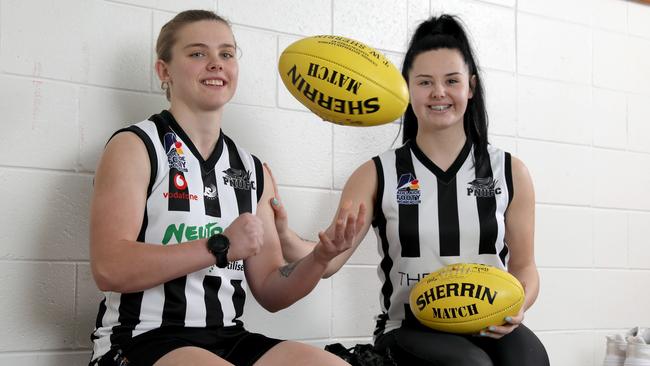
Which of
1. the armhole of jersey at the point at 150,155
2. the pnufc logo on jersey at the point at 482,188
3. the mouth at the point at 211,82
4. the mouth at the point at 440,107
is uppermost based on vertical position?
the mouth at the point at 211,82

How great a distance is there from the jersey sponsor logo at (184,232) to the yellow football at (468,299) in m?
0.55

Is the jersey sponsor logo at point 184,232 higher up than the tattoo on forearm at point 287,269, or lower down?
higher up

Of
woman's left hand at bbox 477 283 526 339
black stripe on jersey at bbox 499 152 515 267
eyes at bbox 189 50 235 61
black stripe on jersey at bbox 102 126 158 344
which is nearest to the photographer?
black stripe on jersey at bbox 102 126 158 344

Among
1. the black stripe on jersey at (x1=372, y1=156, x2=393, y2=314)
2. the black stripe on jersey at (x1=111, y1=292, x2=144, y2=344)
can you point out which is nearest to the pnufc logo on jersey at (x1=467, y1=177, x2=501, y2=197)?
the black stripe on jersey at (x1=372, y1=156, x2=393, y2=314)

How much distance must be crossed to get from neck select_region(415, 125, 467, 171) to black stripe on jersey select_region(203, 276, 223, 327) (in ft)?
2.45

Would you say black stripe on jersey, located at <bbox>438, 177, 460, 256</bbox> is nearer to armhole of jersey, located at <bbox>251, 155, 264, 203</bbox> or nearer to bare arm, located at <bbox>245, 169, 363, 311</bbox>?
bare arm, located at <bbox>245, 169, 363, 311</bbox>

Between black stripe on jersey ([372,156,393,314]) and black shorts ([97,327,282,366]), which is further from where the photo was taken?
black stripe on jersey ([372,156,393,314])

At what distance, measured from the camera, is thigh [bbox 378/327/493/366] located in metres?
1.84

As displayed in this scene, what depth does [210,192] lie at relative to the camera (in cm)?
195

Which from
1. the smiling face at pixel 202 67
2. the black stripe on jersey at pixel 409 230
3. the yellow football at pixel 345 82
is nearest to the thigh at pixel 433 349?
the black stripe on jersey at pixel 409 230

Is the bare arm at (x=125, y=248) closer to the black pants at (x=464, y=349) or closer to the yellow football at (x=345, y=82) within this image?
the yellow football at (x=345, y=82)

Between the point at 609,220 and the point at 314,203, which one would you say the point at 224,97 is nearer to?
the point at 314,203

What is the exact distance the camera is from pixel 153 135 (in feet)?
6.19

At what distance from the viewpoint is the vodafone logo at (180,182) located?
1.88 meters
